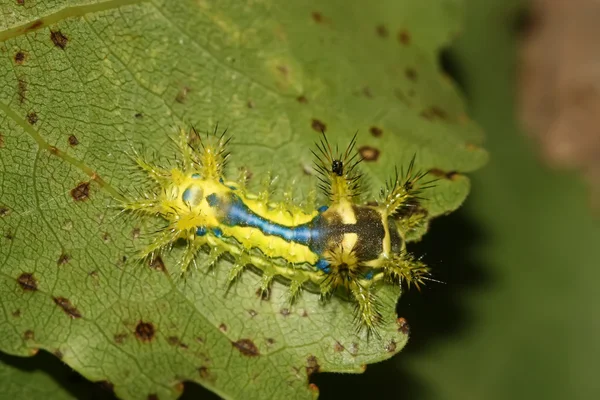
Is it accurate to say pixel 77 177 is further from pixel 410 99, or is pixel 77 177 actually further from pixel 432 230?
pixel 432 230

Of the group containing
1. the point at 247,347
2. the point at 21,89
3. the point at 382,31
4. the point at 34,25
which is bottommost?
the point at 247,347

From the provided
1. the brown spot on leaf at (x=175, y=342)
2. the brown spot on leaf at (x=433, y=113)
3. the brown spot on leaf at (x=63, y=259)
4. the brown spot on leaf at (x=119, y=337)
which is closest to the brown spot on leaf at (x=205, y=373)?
the brown spot on leaf at (x=175, y=342)

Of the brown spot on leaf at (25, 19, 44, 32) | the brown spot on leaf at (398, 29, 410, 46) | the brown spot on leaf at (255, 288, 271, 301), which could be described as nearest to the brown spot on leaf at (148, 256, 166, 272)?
the brown spot on leaf at (255, 288, 271, 301)

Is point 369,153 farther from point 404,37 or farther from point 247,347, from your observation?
point 247,347

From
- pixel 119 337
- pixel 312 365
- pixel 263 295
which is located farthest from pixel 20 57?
pixel 312 365

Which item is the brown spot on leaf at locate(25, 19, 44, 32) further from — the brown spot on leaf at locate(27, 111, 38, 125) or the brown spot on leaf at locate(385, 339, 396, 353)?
the brown spot on leaf at locate(385, 339, 396, 353)

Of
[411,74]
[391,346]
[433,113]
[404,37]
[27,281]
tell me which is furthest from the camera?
[404,37]

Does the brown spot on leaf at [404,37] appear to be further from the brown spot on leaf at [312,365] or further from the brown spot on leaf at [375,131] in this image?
the brown spot on leaf at [312,365]
